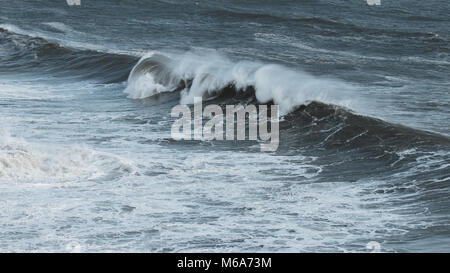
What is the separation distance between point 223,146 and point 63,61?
35.1ft

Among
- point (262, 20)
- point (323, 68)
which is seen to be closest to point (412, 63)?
point (323, 68)

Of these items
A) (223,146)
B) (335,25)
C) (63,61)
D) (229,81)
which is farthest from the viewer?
(335,25)

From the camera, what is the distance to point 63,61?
2291 cm

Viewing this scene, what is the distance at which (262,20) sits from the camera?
32031mm

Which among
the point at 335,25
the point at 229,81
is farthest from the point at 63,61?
the point at 335,25

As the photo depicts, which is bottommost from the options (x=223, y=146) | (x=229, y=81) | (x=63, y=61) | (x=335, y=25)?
(x=223, y=146)

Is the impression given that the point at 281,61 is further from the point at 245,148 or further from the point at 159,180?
the point at 159,180

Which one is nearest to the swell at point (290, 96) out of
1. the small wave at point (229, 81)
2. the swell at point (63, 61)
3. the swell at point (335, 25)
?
the small wave at point (229, 81)

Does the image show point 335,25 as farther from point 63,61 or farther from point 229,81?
point 229,81

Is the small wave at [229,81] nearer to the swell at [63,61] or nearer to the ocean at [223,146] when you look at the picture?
the ocean at [223,146]

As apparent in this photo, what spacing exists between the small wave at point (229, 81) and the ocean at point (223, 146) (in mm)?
57

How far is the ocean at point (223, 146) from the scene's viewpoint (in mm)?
8898

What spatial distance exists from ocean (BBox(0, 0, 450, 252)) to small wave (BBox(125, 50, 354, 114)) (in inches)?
2.2

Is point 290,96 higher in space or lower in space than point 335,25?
lower
